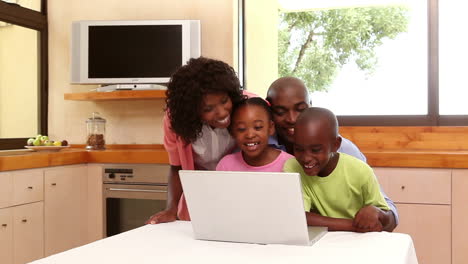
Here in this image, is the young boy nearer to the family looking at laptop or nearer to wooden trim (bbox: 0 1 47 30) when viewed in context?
the family looking at laptop

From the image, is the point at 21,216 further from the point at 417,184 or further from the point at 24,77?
the point at 417,184

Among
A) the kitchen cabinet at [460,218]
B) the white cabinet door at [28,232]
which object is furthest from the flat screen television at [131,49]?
the kitchen cabinet at [460,218]

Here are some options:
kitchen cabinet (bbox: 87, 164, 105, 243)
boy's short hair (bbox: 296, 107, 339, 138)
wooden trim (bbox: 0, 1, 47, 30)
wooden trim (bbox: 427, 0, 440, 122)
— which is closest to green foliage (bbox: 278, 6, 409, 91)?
wooden trim (bbox: 427, 0, 440, 122)

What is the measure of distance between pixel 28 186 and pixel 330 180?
191 cm

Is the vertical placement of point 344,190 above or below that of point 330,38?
below

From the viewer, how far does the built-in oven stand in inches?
118

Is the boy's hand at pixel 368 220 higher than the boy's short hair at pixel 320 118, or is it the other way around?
the boy's short hair at pixel 320 118

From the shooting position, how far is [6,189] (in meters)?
2.58

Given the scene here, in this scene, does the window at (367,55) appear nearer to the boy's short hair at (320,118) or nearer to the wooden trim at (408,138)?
the wooden trim at (408,138)

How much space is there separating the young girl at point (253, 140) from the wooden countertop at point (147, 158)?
1.10 metres

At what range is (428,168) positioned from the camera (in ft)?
8.29

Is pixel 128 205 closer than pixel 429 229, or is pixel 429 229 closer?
pixel 429 229

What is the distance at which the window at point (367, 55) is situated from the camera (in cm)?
312

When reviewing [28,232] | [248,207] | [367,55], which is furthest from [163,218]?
[367,55]
